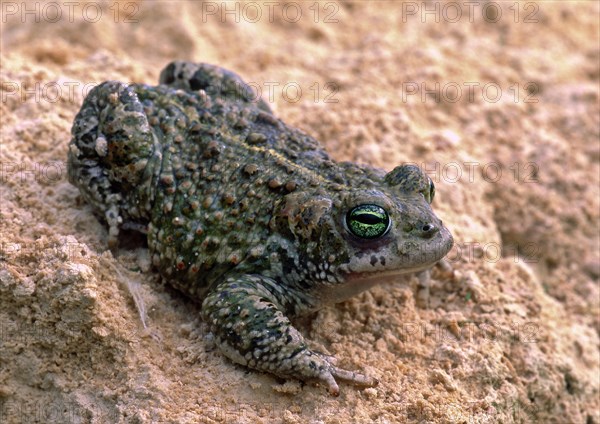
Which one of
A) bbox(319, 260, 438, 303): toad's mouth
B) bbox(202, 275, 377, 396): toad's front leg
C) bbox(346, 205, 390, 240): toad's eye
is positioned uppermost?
bbox(346, 205, 390, 240): toad's eye

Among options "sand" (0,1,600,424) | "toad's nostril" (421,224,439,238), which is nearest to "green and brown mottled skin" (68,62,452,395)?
"toad's nostril" (421,224,439,238)

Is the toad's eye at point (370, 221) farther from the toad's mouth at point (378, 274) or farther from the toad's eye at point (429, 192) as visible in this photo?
the toad's eye at point (429, 192)

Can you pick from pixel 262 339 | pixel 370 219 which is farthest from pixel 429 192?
pixel 262 339

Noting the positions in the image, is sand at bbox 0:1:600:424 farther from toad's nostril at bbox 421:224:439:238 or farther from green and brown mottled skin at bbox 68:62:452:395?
toad's nostril at bbox 421:224:439:238

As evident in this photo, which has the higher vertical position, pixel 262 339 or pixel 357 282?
pixel 357 282

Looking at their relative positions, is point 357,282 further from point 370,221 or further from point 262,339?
point 262,339

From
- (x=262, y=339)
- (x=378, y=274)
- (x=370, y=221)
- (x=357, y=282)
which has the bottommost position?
(x=262, y=339)

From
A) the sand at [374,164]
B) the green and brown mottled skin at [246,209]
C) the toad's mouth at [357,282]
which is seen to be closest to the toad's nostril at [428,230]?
the green and brown mottled skin at [246,209]

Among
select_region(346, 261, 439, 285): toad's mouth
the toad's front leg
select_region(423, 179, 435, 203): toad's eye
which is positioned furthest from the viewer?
select_region(423, 179, 435, 203): toad's eye
